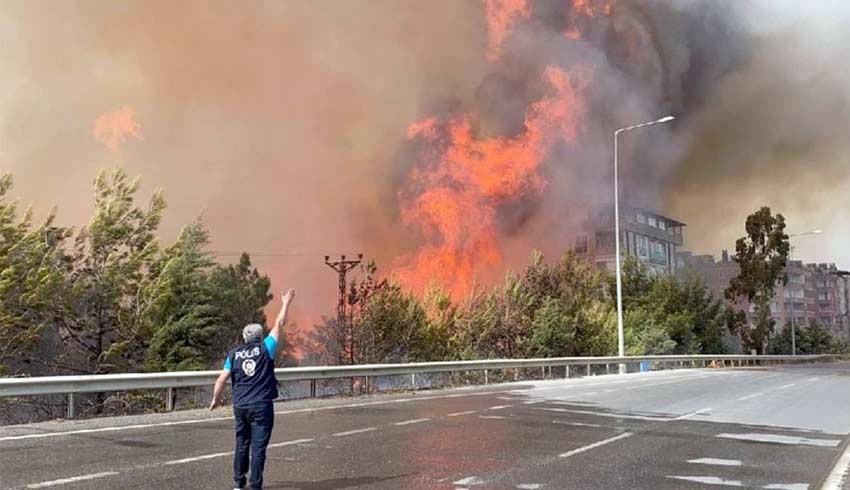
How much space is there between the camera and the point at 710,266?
146 metres

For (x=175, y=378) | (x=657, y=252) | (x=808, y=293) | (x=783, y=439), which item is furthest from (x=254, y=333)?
(x=808, y=293)

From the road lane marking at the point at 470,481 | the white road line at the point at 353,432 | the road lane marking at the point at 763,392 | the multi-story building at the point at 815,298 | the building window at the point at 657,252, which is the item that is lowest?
the road lane marking at the point at 763,392

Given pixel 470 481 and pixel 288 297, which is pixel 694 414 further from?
pixel 288 297

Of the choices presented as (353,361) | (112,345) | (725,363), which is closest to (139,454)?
(112,345)

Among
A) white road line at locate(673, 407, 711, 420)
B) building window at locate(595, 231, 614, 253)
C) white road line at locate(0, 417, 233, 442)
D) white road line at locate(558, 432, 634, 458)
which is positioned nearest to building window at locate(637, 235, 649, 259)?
building window at locate(595, 231, 614, 253)

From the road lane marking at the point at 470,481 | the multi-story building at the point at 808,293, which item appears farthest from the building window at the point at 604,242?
the road lane marking at the point at 470,481

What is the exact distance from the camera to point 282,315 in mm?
6164

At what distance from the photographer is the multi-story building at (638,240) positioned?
86938 mm

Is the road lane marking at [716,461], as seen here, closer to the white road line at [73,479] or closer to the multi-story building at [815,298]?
the white road line at [73,479]

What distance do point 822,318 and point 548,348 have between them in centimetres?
14289

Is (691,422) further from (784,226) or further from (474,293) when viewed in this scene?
(784,226)

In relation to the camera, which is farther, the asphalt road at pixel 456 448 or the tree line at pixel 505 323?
the tree line at pixel 505 323

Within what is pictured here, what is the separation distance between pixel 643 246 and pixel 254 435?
9978 centimetres

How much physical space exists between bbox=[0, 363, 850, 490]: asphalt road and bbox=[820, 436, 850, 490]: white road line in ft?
0.30
